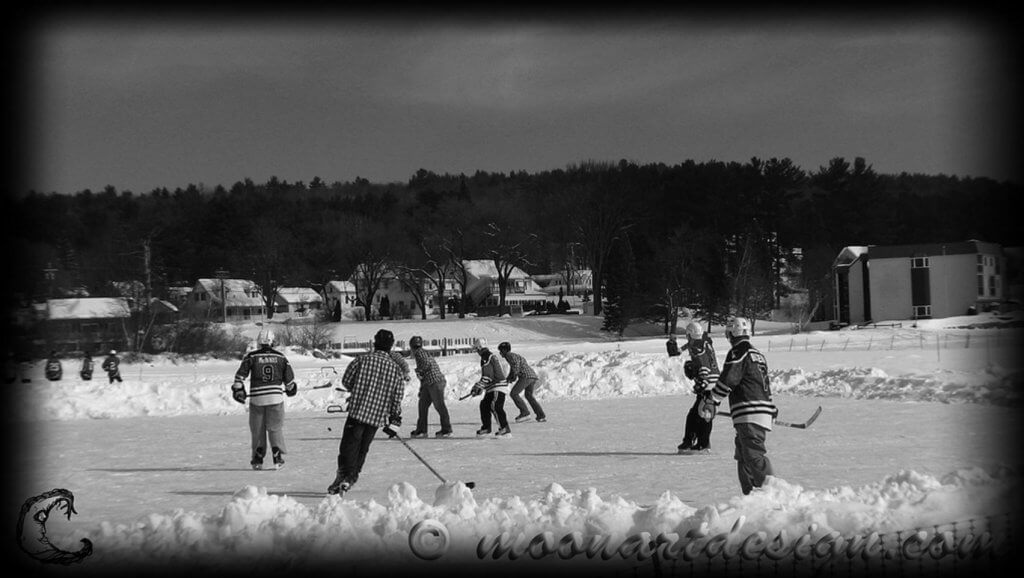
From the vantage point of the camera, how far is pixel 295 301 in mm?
90688

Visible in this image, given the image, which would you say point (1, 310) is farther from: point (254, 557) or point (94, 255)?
point (94, 255)

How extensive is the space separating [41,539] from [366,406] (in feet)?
10.3

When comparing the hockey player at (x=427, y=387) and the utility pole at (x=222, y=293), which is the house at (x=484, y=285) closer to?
the utility pole at (x=222, y=293)

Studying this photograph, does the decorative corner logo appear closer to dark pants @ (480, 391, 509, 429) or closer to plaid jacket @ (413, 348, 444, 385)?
plaid jacket @ (413, 348, 444, 385)

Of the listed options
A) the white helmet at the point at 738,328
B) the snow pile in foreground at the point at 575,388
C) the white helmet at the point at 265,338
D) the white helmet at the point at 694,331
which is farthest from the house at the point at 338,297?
the white helmet at the point at 738,328

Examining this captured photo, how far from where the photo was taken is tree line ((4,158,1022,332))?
215 ft

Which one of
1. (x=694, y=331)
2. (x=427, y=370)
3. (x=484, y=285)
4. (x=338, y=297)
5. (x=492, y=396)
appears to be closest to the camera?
(x=694, y=331)

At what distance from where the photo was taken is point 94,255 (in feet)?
194

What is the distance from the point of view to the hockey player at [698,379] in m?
12.2

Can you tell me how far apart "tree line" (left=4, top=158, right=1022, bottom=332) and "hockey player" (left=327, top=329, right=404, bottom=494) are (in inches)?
1925

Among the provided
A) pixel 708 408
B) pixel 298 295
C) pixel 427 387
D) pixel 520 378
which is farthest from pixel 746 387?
pixel 298 295

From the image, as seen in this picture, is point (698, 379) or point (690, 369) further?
point (698, 379)

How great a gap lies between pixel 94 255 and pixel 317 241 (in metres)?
30.3

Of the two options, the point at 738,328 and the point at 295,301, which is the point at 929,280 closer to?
the point at 738,328
